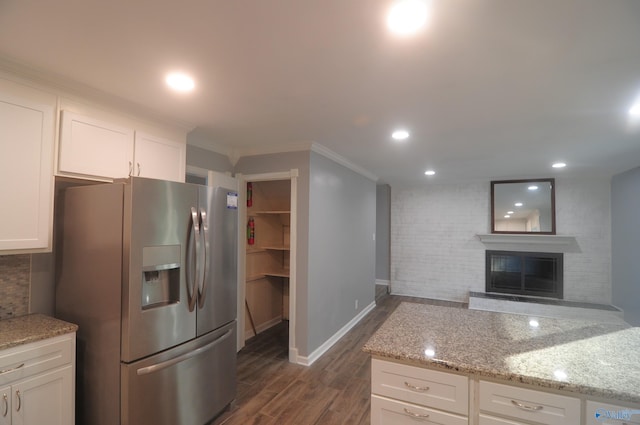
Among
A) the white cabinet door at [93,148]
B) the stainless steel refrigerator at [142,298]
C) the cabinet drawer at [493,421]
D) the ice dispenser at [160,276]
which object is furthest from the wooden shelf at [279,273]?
the cabinet drawer at [493,421]

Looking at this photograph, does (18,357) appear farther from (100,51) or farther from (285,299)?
(285,299)

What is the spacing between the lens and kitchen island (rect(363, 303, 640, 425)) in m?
1.22

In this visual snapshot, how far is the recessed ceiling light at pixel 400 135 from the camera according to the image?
2.91 metres

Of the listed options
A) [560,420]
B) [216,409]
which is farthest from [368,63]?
[216,409]

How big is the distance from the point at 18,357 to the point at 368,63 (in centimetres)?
248

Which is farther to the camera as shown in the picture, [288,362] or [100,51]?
[288,362]

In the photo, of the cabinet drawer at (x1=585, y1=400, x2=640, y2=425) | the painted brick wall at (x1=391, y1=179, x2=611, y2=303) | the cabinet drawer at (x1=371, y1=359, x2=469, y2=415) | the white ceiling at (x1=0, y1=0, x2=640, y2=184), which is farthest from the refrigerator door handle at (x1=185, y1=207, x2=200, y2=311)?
the painted brick wall at (x1=391, y1=179, x2=611, y2=303)

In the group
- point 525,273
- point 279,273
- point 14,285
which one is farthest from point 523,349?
point 525,273

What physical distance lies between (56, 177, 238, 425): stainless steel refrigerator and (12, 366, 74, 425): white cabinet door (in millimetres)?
139

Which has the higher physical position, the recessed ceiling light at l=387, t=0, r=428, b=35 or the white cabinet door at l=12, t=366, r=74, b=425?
the recessed ceiling light at l=387, t=0, r=428, b=35

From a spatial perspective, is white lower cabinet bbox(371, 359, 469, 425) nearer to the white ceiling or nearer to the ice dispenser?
the ice dispenser

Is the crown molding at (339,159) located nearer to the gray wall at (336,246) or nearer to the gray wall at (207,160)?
the gray wall at (336,246)

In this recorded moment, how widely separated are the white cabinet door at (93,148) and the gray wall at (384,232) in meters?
5.38

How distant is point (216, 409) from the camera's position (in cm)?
227
